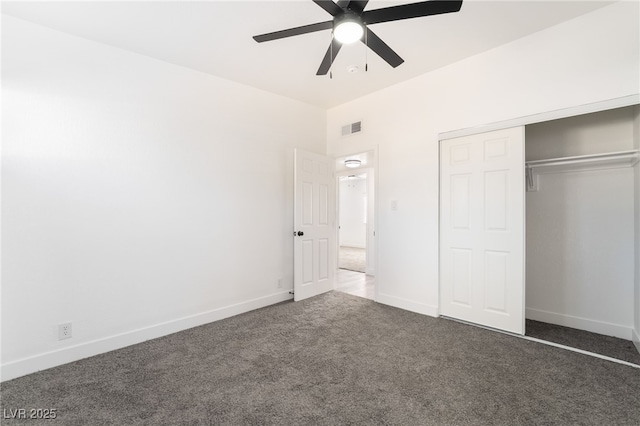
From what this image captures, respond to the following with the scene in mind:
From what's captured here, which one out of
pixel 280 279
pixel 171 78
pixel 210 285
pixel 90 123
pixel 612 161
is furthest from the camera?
pixel 280 279

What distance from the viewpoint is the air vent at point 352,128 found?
4.37 m

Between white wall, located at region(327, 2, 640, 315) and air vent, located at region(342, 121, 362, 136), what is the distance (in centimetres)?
9

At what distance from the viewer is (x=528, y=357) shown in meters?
2.54

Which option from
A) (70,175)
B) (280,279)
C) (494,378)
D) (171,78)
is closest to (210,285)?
(280,279)

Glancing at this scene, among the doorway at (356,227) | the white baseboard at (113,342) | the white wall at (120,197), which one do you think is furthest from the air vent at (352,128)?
the white baseboard at (113,342)

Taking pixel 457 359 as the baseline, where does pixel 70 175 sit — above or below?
above

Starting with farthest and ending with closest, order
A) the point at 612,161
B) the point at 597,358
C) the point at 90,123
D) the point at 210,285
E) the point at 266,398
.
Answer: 1. the point at 210,285
2. the point at 612,161
3. the point at 90,123
4. the point at 597,358
5. the point at 266,398

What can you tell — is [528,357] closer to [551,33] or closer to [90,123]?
[551,33]

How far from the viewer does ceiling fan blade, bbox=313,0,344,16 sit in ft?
5.67

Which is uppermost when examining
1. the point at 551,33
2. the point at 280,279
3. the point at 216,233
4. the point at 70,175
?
the point at 551,33

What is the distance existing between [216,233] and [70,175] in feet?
4.80

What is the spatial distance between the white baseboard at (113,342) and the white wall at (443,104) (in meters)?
2.04

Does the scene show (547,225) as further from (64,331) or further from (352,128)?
(64,331)

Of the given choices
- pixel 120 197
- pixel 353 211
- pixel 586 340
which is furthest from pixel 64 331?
pixel 353 211
